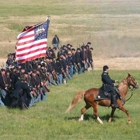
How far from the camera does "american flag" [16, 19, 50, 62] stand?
83.5 ft

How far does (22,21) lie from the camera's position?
226 ft

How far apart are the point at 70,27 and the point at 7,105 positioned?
39368 millimetres

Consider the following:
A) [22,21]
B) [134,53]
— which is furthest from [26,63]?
[22,21]

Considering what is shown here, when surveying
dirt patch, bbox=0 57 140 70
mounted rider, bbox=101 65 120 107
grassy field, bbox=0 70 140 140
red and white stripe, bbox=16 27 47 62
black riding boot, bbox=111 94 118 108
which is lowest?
grassy field, bbox=0 70 140 140

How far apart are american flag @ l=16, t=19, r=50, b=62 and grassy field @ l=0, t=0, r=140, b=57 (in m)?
18.7

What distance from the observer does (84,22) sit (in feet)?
232

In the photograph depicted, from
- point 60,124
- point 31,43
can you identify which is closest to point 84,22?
point 31,43

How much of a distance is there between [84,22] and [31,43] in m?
45.1

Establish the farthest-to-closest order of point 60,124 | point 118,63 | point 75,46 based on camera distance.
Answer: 1. point 75,46
2. point 118,63
3. point 60,124

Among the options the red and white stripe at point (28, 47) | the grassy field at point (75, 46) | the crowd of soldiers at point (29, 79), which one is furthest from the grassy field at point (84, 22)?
the red and white stripe at point (28, 47)

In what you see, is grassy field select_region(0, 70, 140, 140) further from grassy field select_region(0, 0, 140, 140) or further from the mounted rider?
the mounted rider

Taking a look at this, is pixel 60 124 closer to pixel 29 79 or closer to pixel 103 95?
pixel 103 95

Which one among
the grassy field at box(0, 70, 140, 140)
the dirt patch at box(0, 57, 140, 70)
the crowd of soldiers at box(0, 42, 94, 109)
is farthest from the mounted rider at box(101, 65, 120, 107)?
the dirt patch at box(0, 57, 140, 70)

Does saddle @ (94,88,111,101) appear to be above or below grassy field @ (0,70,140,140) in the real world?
above
